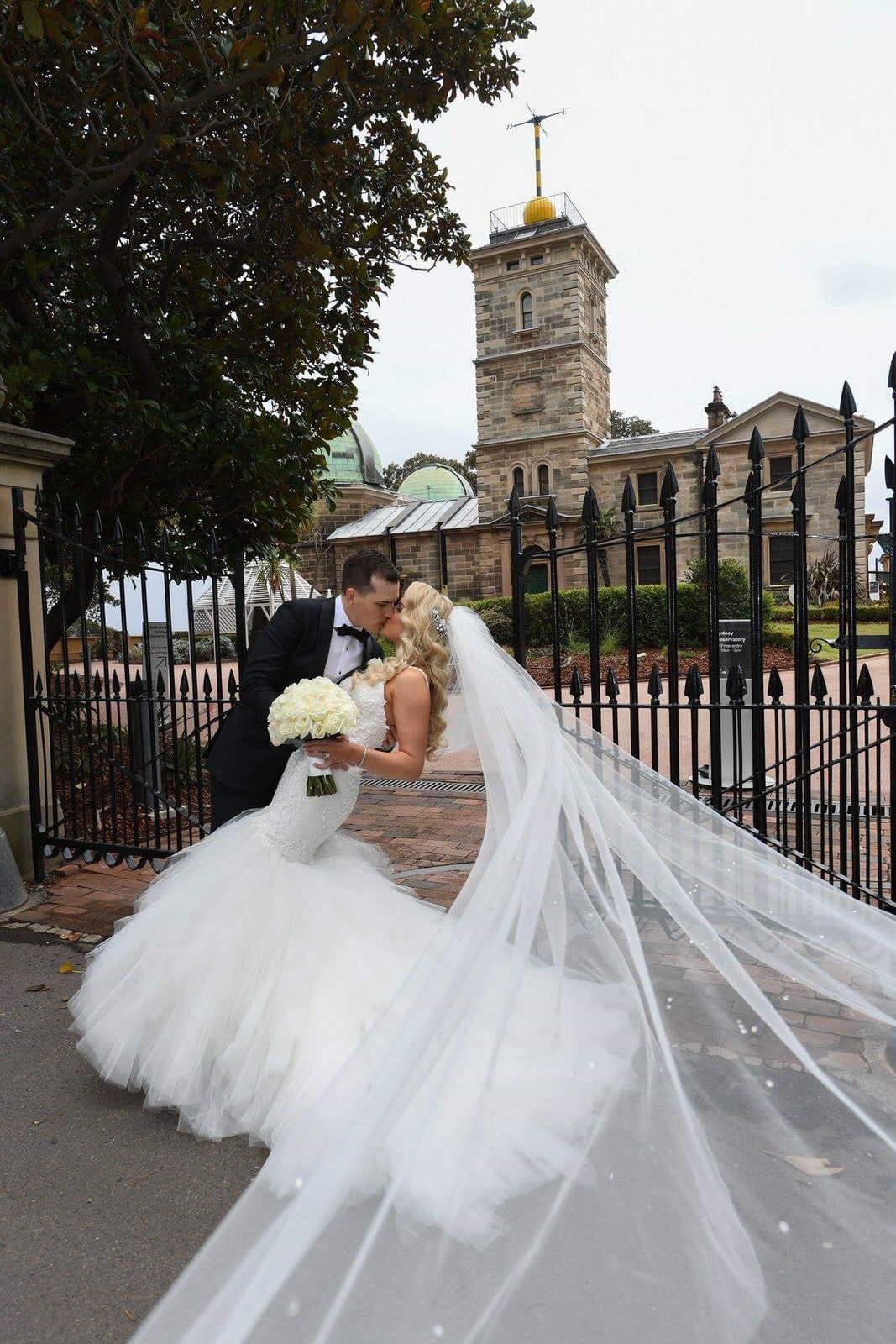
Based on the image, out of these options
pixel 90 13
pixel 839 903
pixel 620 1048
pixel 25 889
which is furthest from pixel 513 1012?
pixel 90 13

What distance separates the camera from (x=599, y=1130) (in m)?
2.09

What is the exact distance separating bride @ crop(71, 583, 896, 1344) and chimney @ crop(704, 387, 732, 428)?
110 ft

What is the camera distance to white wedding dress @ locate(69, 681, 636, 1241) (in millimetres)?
2150

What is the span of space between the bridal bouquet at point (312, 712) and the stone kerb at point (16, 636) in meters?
3.16

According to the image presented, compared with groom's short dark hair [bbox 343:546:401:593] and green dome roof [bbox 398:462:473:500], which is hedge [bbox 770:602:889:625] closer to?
groom's short dark hair [bbox 343:546:401:593]

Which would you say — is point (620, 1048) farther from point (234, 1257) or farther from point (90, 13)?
point (90, 13)

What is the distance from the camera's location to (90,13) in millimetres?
4973

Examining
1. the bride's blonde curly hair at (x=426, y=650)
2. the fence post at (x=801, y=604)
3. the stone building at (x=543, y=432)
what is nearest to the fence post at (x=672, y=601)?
the fence post at (x=801, y=604)

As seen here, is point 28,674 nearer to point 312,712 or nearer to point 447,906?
point 447,906

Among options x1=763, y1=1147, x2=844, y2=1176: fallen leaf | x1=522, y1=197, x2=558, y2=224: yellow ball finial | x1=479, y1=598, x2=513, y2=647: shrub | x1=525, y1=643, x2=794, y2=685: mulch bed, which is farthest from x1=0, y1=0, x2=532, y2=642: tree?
x1=522, y1=197, x2=558, y2=224: yellow ball finial

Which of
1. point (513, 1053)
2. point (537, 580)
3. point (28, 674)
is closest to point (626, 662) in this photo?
point (537, 580)

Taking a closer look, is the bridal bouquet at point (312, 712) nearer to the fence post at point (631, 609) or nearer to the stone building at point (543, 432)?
the fence post at point (631, 609)

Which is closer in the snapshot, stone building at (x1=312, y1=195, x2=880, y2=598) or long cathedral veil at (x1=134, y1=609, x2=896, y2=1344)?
long cathedral veil at (x1=134, y1=609, x2=896, y2=1344)

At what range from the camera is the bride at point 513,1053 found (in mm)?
1719
